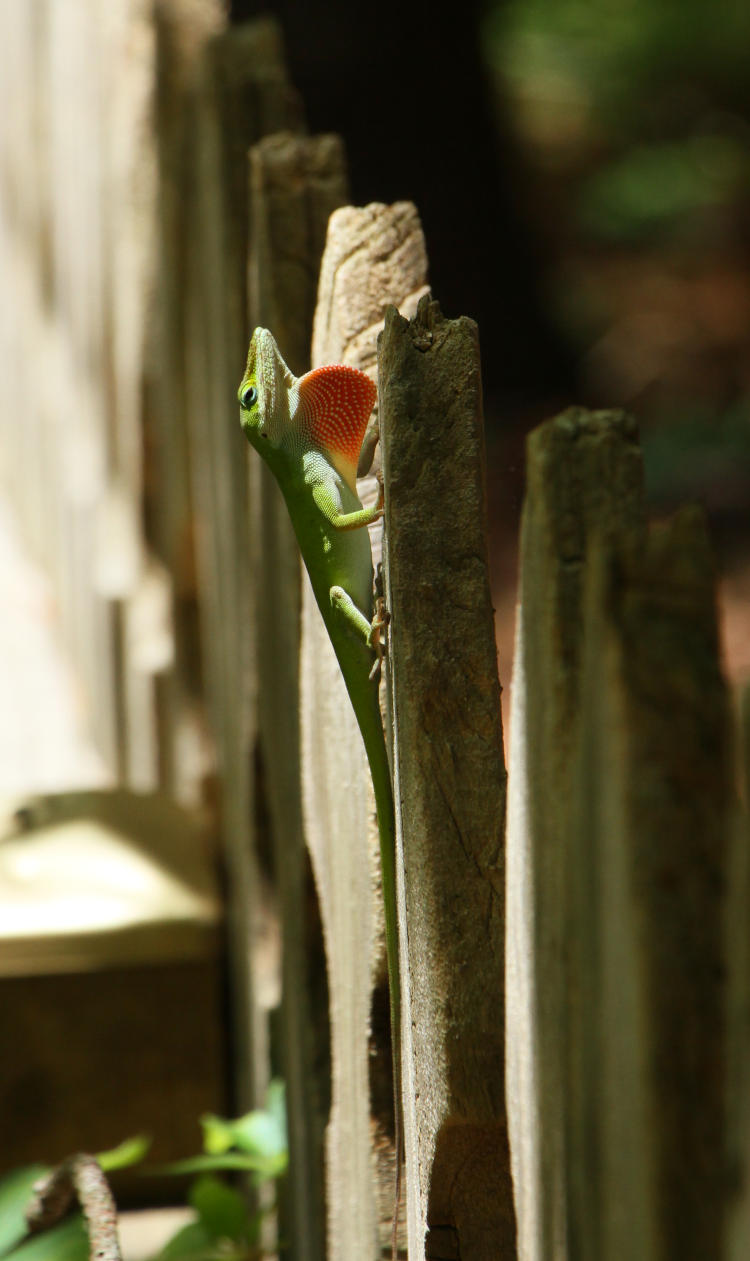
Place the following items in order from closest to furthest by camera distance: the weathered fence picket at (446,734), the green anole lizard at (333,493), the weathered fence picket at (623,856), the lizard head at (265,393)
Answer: the weathered fence picket at (623,856) → the weathered fence picket at (446,734) → the green anole lizard at (333,493) → the lizard head at (265,393)

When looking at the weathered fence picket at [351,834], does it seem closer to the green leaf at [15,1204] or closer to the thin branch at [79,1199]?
the thin branch at [79,1199]

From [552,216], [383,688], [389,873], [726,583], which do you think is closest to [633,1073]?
[389,873]

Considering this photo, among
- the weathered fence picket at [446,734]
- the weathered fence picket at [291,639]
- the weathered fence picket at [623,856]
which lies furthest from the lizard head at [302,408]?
the weathered fence picket at [623,856]

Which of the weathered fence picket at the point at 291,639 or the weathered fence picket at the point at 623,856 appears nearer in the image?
the weathered fence picket at the point at 623,856

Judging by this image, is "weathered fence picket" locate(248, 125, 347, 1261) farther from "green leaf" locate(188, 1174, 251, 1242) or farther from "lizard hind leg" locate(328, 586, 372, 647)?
"lizard hind leg" locate(328, 586, 372, 647)

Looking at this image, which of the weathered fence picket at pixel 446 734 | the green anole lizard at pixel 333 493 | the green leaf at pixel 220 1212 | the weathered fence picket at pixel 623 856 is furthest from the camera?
the green leaf at pixel 220 1212

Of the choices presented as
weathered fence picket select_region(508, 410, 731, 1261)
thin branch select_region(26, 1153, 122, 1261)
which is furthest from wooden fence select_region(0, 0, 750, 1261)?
thin branch select_region(26, 1153, 122, 1261)

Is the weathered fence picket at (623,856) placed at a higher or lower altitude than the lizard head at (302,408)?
lower
